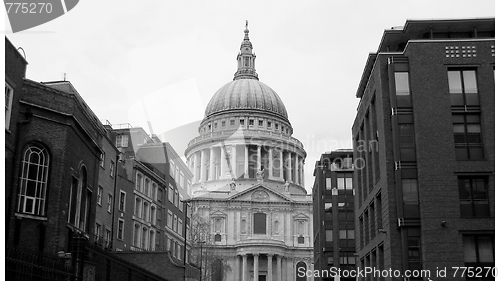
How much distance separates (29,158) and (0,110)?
11.8m

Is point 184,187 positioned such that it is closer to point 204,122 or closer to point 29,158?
point 29,158

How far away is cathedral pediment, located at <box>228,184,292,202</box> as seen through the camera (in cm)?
12500

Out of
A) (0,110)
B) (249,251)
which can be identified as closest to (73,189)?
(0,110)

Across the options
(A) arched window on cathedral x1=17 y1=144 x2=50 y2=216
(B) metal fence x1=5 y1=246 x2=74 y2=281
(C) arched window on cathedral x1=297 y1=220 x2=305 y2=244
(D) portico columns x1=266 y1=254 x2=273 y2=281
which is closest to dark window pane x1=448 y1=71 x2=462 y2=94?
(A) arched window on cathedral x1=17 y1=144 x2=50 y2=216

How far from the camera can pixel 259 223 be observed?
124 metres

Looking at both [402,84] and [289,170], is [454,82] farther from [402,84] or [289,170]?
[289,170]

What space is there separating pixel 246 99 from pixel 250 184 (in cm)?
2470

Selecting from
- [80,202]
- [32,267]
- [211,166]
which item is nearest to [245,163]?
[211,166]

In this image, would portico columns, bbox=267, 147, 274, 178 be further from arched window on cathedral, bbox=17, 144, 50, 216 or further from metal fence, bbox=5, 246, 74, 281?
metal fence, bbox=5, 246, 74, 281

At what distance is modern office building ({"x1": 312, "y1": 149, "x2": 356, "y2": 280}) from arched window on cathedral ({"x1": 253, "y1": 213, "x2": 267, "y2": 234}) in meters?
52.0

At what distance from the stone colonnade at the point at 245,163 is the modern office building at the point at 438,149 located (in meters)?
99.5

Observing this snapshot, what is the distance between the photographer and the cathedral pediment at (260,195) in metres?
125

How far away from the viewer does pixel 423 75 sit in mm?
37094

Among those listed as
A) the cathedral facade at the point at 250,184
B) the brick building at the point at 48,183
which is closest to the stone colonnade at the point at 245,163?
the cathedral facade at the point at 250,184
